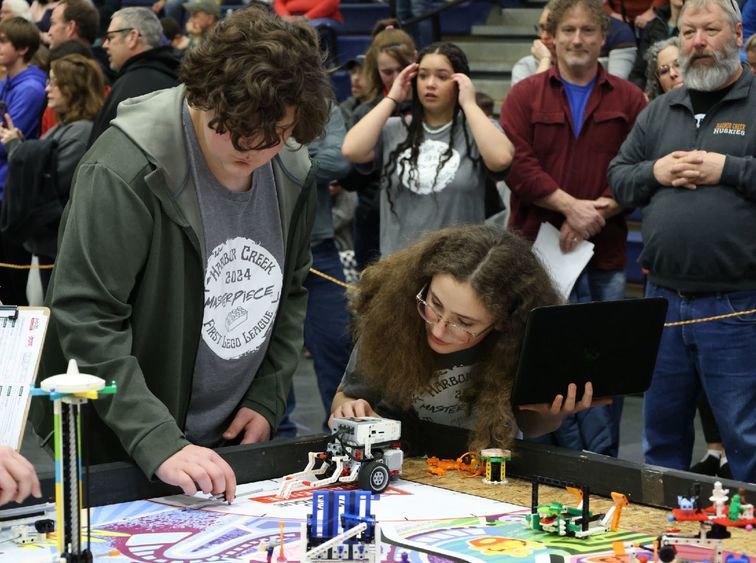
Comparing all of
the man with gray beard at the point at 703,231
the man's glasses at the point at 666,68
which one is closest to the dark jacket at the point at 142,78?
the man with gray beard at the point at 703,231

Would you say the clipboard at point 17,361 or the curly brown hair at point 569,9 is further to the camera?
the curly brown hair at point 569,9

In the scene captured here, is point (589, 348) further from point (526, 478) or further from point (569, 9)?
point (569, 9)

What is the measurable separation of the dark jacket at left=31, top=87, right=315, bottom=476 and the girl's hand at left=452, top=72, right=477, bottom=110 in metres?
2.29

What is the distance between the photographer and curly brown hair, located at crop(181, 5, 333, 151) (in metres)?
2.26

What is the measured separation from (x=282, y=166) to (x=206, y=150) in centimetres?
26

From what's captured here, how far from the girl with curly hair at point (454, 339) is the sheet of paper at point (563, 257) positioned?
5.53 feet

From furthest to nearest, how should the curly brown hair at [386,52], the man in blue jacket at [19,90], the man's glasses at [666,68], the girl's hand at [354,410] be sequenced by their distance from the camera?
the man in blue jacket at [19,90], the curly brown hair at [386,52], the man's glasses at [666,68], the girl's hand at [354,410]

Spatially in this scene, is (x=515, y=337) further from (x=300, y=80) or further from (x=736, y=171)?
(x=736, y=171)

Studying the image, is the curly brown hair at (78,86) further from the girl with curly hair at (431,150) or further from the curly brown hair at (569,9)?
the curly brown hair at (569,9)

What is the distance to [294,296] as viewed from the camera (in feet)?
9.64

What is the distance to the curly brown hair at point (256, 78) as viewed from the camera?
7.41 feet

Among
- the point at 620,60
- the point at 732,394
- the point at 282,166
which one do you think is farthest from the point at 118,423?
the point at 620,60

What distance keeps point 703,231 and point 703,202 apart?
0.10 meters

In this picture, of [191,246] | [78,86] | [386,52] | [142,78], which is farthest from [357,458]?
[78,86]
